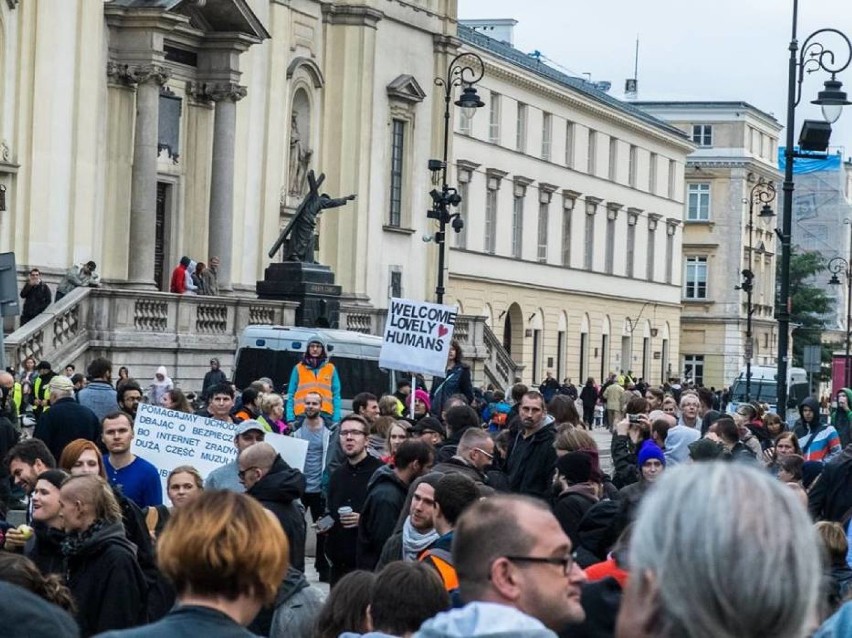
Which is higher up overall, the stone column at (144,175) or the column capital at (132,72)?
the column capital at (132,72)

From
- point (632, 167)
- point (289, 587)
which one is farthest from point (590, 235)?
point (289, 587)

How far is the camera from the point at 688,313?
331 feet

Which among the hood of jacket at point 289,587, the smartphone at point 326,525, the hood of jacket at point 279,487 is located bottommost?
the smartphone at point 326,525

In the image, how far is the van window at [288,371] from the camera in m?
31.3

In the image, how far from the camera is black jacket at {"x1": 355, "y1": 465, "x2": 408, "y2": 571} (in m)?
11.0

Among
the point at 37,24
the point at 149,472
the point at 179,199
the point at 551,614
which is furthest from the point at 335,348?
the point at 551,614

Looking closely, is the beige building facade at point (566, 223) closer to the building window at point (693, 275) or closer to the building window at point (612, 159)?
the building window at point (612, 159)

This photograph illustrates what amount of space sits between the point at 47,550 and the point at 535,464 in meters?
6.39

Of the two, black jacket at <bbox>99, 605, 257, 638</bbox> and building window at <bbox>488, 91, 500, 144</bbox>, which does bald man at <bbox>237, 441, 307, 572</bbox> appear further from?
building window at <bbox>488, 91, 500, 144</bbox>

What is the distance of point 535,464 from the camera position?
1448 centimetres

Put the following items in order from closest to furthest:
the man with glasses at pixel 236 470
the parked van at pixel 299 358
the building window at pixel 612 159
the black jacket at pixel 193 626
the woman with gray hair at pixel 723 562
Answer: the woman with gray hair at pixel 723 562 → the black jacket at pixel 193 626 → the man with glasses at pixel 236 470 → the parked van at pixel 299 358 → the building window at pixel 612 159

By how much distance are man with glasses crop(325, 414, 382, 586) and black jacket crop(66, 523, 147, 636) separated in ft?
13.8

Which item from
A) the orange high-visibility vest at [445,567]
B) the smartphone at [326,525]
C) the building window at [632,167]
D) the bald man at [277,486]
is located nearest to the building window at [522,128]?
the building window at [632,167]

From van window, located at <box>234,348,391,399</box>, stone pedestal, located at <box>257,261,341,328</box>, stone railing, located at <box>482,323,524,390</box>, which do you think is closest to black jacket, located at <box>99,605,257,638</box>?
van window, located at <box>234,348,391,399</box>
